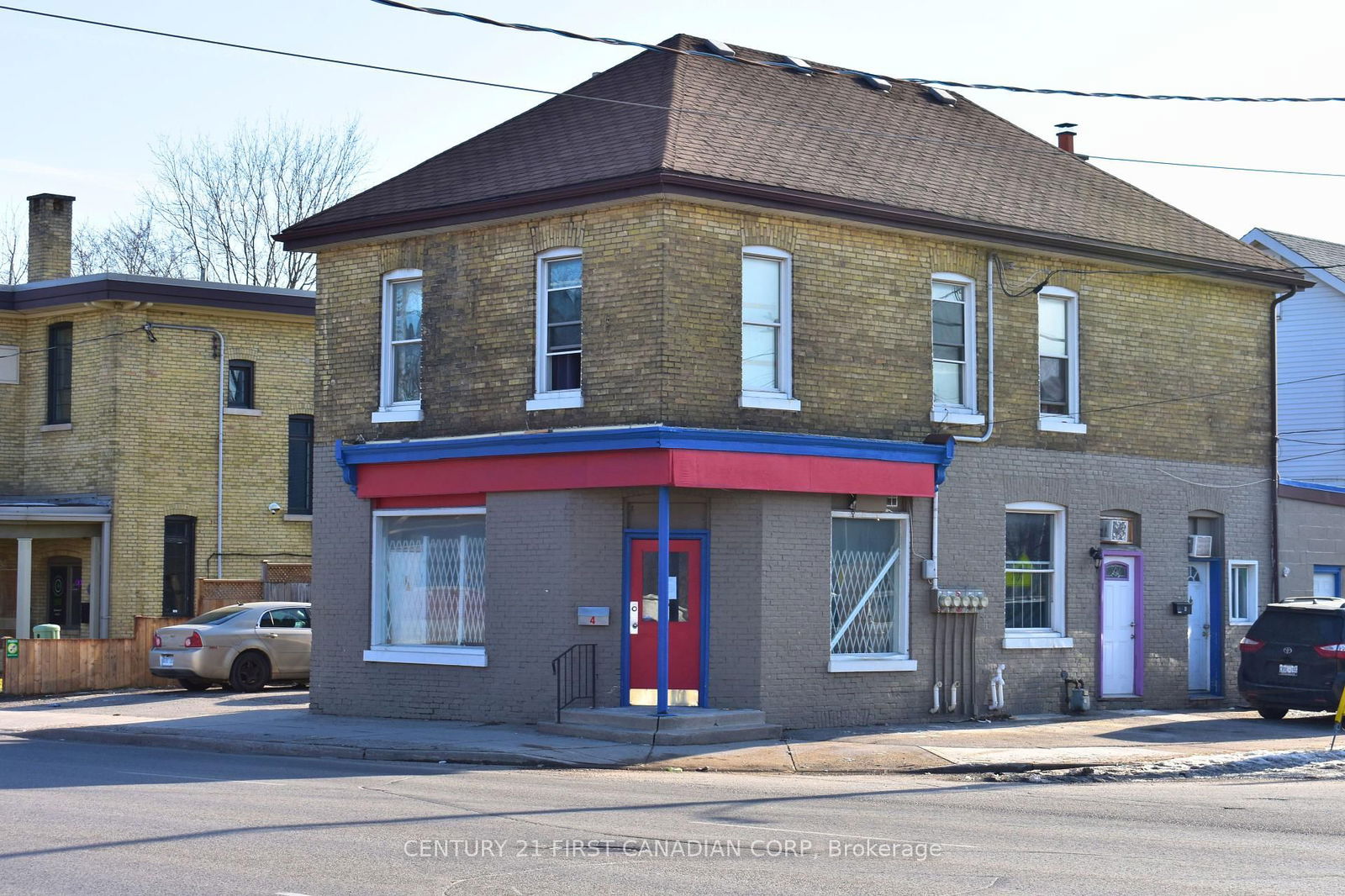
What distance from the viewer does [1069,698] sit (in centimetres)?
2145

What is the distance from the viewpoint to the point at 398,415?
20719mm

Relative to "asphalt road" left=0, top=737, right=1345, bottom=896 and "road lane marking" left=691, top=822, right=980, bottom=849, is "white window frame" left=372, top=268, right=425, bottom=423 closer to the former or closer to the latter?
"asphalt road" left=0, top=737, right=1345, bottom=896

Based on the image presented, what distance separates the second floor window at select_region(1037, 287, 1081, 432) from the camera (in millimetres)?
21875

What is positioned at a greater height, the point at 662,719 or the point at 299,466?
the point at 299,466

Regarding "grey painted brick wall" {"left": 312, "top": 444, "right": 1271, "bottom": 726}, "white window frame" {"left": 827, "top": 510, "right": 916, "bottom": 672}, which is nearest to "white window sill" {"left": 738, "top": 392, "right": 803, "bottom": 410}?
"grey painted brick wall" {"left": 312, "top": 444, "right": 1271, "bottom": 726}

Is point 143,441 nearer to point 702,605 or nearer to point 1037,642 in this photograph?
point 702,605

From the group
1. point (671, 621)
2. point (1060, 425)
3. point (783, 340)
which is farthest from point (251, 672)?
point (1060, 425)

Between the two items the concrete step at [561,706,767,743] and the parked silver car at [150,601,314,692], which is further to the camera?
the parked silver car at [150,601,314,692]

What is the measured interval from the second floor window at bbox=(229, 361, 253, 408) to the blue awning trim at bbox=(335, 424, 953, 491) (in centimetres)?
1124

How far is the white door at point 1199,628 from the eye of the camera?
23.7m

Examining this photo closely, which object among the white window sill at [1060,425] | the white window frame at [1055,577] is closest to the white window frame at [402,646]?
the white window frame at [1055,577]

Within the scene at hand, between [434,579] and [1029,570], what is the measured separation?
810 centimetres

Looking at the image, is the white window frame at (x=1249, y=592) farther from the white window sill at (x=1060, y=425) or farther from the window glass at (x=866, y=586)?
the window glass at (x=866, y=586)

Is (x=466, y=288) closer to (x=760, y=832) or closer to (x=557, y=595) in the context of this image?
(x=557, y=595)
